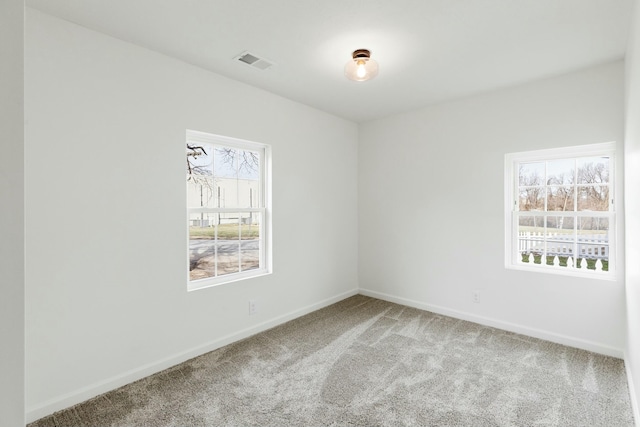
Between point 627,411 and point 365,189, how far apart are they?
3.26 meters

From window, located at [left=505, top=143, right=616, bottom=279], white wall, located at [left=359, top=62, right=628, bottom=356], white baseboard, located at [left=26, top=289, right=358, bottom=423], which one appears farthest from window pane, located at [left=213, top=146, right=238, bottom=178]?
window, located at [left=505, top=143, right=616, bottom=279]

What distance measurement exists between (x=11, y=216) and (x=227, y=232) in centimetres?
240

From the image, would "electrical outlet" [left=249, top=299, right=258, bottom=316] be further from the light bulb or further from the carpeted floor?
the light bulb

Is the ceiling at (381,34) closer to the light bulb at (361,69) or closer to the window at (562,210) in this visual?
the light bulb at (361,69)

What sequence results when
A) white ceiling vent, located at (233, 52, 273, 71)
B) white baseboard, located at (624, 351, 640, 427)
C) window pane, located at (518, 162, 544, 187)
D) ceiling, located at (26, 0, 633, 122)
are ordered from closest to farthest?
white baseboard, located at (624, 351, 640, 427) → ceiling, located at (26, 0, 633, 122) → white ceiling vent, located at (233, 52, 273, 71) → window pane, located at (518, 162, 544, 187)

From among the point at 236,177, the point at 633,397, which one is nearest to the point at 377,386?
the point at 633,397

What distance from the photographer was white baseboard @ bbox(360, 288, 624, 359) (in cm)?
278

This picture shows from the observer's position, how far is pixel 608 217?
2.82m

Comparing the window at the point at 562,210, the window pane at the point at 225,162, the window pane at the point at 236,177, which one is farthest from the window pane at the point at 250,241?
the window at the point at 562,210

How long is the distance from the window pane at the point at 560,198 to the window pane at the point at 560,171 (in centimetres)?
6

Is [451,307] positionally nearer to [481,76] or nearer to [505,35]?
[481,76]

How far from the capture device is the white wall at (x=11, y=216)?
2.54 ft

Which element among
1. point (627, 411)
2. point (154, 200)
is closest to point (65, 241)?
point (154, 200)

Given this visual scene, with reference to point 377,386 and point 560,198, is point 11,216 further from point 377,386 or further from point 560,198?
point 560,198
